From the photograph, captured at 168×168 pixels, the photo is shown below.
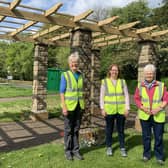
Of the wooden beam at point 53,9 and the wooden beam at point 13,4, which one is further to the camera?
the wooden beam at point 53,9

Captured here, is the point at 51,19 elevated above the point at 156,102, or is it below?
above

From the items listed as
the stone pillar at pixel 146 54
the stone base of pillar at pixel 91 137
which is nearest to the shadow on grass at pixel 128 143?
the stone base of pillar at pixel 91 137

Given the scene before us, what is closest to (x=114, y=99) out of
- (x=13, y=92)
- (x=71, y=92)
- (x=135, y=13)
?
(x=71, y=92)

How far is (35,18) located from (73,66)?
2417 mm

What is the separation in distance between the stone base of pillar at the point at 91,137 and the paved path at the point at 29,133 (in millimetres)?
906

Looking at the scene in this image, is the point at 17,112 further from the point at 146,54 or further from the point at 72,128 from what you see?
the point at 72,128

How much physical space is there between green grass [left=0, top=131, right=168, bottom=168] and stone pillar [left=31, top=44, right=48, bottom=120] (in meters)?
4.54

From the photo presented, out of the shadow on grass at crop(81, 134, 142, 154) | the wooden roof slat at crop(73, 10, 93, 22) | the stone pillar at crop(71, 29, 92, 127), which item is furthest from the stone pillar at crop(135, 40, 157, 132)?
the wooden roof slat at crop(73, 10, 93, 22)

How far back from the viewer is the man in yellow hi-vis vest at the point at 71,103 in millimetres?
4727

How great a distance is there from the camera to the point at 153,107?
466 cm

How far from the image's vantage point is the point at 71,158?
4867 mm

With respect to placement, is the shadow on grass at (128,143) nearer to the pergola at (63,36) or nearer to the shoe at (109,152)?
the shoe at (109,152)

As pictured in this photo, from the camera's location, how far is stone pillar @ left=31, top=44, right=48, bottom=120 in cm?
1039

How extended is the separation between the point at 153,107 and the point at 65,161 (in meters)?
1.81
